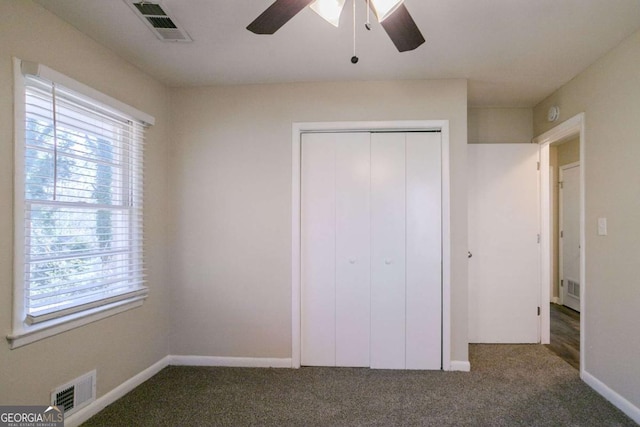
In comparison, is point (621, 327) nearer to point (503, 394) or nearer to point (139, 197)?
point (503, 394)

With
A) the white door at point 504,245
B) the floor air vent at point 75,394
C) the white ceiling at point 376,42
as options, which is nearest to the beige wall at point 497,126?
the white door at point 504,245

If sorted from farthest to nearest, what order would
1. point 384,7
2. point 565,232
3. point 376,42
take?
point 565,232 → point 376,42 → point 384,7

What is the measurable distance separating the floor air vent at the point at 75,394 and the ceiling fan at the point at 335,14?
2277 mm

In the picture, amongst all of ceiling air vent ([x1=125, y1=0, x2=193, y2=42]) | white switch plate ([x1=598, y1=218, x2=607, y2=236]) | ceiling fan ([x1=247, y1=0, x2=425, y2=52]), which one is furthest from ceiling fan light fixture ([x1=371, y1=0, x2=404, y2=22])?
white switch plate ([x1=598, y1=218, x2=607, y2=236])

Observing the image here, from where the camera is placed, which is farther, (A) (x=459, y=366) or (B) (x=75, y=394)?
(A) (x=459, y=366)

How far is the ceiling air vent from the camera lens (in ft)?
5.79

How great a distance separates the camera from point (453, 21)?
1891mm

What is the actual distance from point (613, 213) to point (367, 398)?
83.8 inches

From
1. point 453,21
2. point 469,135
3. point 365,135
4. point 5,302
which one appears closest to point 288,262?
point 365,135

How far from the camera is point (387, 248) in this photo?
2684mm

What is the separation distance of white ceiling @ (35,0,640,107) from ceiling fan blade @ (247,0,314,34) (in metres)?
0.47

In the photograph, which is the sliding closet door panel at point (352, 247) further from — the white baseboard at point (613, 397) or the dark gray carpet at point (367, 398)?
the white baseboard at point (613, 397)

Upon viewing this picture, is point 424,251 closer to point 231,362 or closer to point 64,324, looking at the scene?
point 231,362

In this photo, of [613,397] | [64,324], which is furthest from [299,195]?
[613,397]
